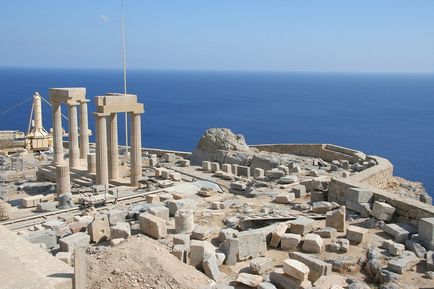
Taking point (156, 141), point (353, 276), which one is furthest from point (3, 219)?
point (156, 141)

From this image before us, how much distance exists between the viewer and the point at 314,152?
105 ft

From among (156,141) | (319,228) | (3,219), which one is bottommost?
(156,141)

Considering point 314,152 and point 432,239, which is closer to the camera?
point 432,239

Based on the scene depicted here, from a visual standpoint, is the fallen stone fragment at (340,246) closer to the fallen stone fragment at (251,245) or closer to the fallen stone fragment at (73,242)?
→ the fallen stone fragment at (251,245)

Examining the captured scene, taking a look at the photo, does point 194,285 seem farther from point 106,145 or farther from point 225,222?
point 106,145

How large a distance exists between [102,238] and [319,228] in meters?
6.24

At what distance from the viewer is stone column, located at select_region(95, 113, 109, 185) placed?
22.3m

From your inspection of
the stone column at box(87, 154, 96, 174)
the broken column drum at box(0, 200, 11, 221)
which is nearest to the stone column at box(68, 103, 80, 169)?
the stone column at box(87, 154, 96, 174)

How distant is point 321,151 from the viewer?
103 feet

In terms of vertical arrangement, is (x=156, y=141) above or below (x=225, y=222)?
below

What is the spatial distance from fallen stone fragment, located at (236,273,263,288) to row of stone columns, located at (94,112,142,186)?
13.2 meters

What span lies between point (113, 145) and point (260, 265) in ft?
45.6

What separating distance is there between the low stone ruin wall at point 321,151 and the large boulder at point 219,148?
15.2 ft

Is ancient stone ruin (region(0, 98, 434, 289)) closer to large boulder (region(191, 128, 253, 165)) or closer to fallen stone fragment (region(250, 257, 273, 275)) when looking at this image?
fallen stone fragment (region(250, 257, 273, 275))
